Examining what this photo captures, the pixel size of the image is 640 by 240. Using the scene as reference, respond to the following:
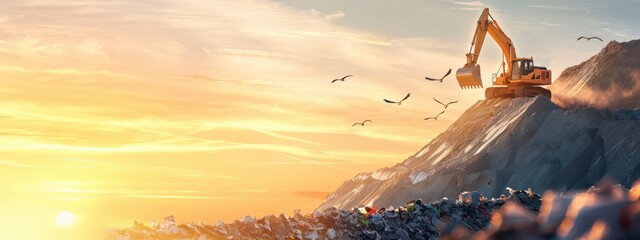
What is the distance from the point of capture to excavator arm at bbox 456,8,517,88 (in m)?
37.1

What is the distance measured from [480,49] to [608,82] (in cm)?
905

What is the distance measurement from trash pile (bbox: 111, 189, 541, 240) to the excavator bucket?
21121 millimetres

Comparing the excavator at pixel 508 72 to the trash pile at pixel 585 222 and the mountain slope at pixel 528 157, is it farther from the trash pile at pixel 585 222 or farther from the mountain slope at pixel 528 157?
the trash pile at pixel 585 222

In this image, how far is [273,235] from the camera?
13.5 meters

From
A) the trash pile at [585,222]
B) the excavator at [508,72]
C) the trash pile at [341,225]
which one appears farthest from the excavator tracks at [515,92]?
the trash pile at [585,222]

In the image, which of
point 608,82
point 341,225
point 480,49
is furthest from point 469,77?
point 341,225

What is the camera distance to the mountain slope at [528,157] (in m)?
31.7

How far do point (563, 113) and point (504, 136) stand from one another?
2564 mm

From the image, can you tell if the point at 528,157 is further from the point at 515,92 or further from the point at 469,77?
the point at 515,92

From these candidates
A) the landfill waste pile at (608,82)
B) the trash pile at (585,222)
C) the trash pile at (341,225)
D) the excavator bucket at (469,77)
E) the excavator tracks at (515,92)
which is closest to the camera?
the trash pile at (585,222)


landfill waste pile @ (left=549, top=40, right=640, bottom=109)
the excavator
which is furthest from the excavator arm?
landfill waste pile @ (left=549, top=40, right=640, bottom=109)

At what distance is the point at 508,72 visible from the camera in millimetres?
39438

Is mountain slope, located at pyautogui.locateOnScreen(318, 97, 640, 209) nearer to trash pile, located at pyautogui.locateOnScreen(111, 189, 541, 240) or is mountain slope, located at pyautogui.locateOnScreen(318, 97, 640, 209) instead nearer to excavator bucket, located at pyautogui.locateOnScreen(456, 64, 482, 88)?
excavator bucket, located at pyautogui.locateOnScreen(456, 64, 482, 88)

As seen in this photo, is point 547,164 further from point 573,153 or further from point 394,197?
point 394,197
